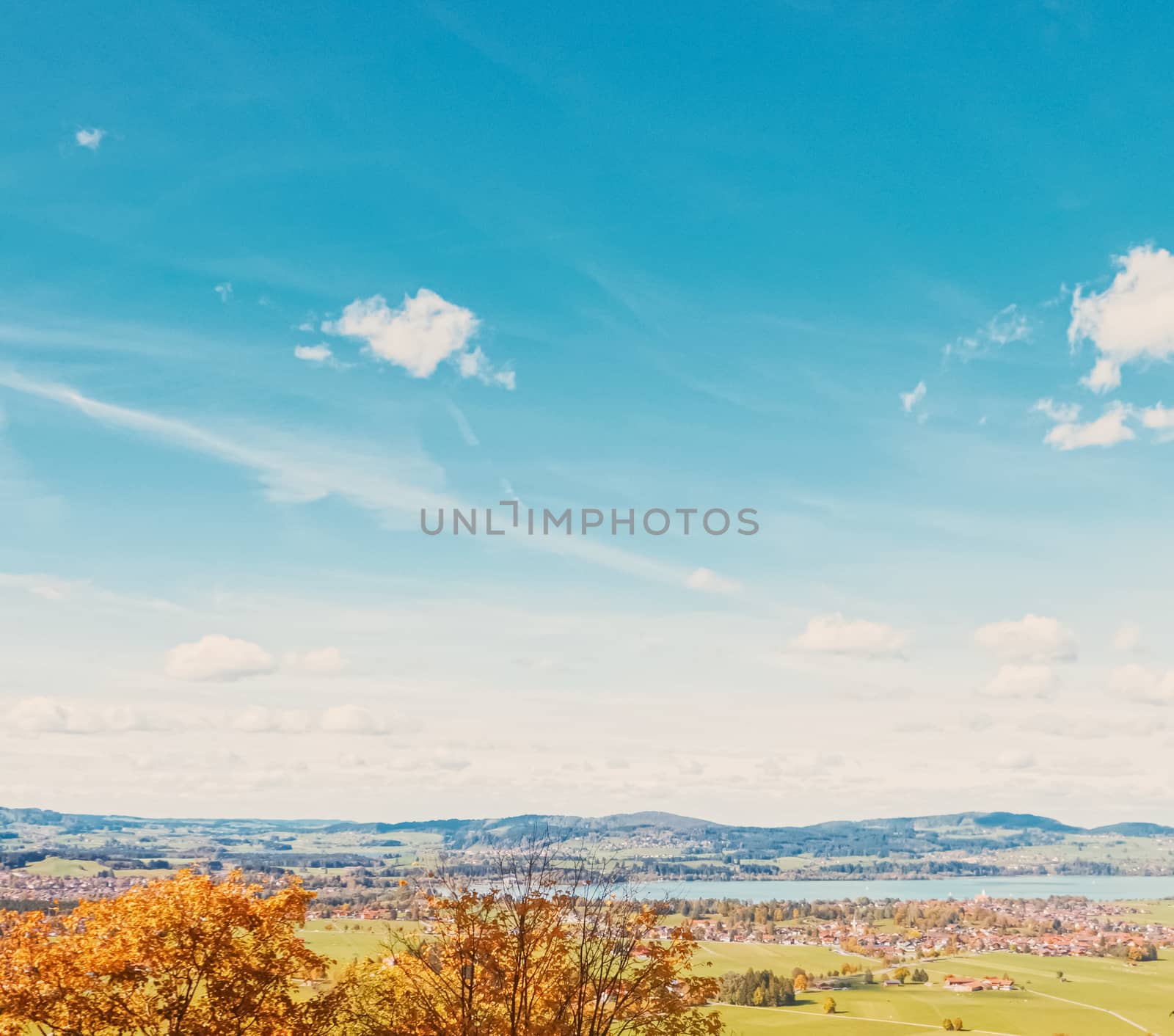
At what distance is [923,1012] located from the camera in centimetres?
8594

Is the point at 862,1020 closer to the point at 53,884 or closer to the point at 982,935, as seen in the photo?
the point at 982,935

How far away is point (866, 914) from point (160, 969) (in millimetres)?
182847

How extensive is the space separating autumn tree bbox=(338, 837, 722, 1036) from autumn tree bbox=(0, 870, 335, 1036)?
2.04 metres

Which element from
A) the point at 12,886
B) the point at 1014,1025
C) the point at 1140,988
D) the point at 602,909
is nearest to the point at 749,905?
the point at 1140,988

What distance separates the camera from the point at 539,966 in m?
17.3

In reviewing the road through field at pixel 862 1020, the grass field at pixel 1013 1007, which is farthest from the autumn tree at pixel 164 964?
the road through field at pixel 862 1020

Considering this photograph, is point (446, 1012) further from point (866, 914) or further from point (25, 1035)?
point (866, 914)

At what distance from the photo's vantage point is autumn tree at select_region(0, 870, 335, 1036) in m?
15.1

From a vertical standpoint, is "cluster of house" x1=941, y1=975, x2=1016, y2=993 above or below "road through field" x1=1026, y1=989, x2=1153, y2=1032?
below

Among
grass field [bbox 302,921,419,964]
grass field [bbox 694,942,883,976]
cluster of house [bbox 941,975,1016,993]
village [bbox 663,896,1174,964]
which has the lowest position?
village [bbox 663,896,1174,964]

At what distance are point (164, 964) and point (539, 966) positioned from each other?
22.2 ft

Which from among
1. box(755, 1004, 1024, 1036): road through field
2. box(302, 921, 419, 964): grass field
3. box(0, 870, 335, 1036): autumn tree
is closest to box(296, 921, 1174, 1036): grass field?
box(755, 1004, 1024, 1036): road through field

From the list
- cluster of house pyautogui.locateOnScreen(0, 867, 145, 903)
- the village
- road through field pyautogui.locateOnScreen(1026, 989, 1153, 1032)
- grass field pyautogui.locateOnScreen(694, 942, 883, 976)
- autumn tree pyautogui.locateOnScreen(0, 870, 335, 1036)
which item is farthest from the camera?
the village

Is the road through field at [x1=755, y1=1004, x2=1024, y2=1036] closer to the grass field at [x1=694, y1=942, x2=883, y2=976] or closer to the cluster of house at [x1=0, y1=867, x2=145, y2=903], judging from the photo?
the grass field at [x1=694, y1=942, x2=883, y2=976]
